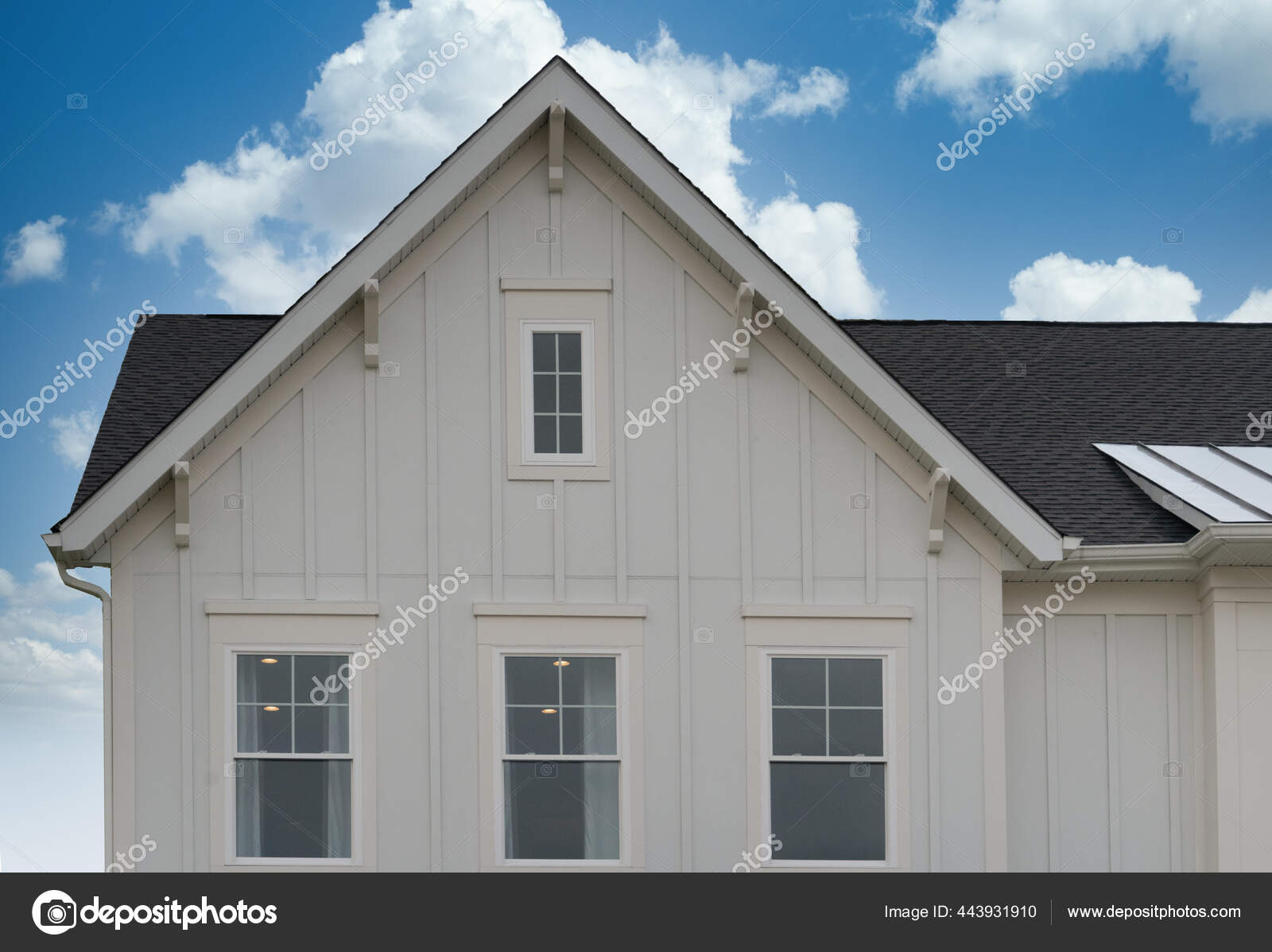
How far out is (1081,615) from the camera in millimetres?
12508

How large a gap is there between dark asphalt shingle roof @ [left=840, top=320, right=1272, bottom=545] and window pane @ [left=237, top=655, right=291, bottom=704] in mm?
5448

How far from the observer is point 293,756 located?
1137 cm

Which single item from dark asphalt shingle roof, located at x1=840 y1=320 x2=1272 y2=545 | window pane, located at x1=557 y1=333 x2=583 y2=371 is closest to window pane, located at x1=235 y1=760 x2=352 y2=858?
window pane, located at x1=557 y1=333 x2=583 y2=371

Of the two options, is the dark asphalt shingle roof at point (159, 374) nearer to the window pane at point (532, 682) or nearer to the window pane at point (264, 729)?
the window pane at point (264, 729)

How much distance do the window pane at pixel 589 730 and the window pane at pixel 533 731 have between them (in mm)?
69

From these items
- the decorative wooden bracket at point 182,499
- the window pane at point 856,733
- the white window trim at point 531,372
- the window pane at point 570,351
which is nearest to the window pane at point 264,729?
the decorative wooden bracket at point 182,499

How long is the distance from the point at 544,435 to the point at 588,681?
1922 millimetres

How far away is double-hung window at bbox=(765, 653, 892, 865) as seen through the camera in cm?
1155

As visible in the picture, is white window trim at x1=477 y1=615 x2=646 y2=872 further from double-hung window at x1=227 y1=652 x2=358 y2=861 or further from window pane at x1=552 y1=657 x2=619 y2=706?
double-hung window at x1=227 y1=652 x2=358 y2=861

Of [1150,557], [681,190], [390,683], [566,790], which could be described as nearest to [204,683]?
[390,683]

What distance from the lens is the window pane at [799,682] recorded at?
11734mm

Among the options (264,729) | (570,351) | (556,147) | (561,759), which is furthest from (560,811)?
(556,147)

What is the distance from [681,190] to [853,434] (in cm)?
230
